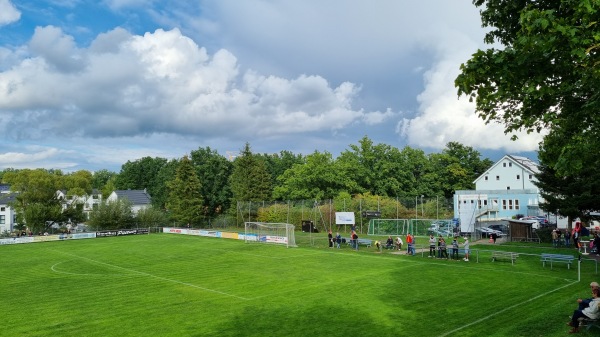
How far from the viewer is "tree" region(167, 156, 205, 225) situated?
221ft

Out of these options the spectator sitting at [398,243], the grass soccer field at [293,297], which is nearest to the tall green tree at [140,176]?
the grass soccer field at [293,297]

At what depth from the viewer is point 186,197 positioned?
68.3m

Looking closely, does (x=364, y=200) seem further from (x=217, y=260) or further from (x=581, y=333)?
(x=581, y=333)

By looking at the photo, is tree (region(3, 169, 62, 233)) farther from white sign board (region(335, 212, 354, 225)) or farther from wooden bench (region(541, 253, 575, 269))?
wooden bench (region(541, 253, 575, 269))

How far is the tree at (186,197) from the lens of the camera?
67.4 meters

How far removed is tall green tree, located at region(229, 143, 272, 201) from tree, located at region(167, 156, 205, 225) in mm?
6452

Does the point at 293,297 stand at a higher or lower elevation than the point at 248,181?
lower

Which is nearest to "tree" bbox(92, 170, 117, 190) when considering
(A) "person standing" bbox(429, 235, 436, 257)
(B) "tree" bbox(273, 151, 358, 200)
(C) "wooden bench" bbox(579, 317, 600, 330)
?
(B) "tree" bbox(273, 151, 358, 200)

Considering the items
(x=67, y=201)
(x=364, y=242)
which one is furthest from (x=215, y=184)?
(x=364, y=242)

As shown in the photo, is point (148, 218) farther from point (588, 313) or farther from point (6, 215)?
point (588, 313)

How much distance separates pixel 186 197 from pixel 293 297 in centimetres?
5349

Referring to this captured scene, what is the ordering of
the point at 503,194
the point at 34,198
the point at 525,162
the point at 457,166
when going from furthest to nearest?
1. the point at 457,166
2. the point at 525,162
3. the point at 503,194
4. the point at 34,198

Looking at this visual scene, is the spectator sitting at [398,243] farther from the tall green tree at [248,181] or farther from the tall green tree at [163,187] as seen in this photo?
the tall green tree at [163,187]

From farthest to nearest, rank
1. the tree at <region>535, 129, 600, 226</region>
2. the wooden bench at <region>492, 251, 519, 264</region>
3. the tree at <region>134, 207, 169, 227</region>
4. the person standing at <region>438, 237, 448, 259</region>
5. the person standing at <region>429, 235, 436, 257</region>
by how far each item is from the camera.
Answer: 1. the tree at <region>134, 207, 169, 227</region>
2. the tree at <region>535, 129, 600, 226</region>
3. the person standing at <region>429, 235, 436, 257</region>
4. the person standing at <region>438, 237, 448, 259</region>
5. the wooden bench at <region>492, 251, 519, 264</region>
